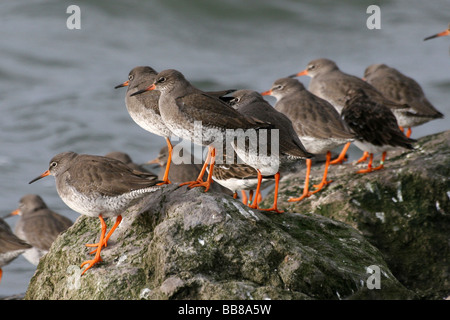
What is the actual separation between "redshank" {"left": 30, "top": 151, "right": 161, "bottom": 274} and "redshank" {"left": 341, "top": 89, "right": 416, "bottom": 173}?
13.4 ft

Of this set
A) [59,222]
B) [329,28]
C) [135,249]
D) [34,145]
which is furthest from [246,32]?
[135,249]

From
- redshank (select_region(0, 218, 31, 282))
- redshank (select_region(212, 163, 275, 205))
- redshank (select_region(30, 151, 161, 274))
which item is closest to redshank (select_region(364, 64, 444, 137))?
redshank (select_region(212, 163, 275, 205))

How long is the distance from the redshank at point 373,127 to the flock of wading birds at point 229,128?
1cm

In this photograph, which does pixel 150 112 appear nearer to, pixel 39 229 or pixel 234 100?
pixel 234 100

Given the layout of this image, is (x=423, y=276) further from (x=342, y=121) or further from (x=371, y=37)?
(x=371, y=37)

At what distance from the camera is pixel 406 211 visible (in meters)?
8.46

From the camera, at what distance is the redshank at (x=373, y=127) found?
9.57 m

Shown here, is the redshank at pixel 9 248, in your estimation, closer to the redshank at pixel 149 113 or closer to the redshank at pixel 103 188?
the redshank at pixel 149 113

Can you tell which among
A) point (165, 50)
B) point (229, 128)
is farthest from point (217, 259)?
point (165, 50)

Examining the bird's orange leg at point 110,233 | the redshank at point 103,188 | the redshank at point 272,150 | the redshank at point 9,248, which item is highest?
the redshank at point 272,150

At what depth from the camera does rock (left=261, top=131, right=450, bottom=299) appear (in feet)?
26.3

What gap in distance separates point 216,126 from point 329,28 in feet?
54.7

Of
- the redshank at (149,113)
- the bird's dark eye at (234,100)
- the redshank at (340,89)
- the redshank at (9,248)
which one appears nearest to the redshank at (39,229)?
the redshank at (9,248)

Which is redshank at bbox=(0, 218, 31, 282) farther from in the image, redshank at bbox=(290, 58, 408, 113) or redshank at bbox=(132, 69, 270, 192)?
redshank at bbox=(290, 58, 408, 113)
